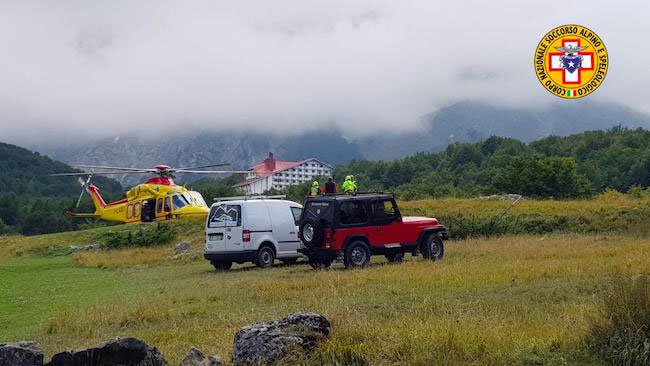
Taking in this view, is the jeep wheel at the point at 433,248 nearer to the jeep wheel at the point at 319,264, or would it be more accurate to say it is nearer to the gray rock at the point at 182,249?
the jeep wheel at the point at 319,264

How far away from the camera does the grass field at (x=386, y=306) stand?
6738mm

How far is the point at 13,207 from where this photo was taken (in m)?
95.9

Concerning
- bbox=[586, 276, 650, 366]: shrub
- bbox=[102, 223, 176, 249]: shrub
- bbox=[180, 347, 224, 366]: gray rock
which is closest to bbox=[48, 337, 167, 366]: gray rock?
bbox=[180, 347, 224, 366]: gray rock

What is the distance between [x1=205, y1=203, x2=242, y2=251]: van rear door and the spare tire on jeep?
9.66ft

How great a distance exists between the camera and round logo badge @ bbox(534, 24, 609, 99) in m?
16.8

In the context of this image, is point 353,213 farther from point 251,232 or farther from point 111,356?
point 111,356

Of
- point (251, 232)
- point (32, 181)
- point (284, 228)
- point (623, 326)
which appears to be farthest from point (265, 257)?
point (32, 181)

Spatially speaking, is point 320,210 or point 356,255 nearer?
point 356,255

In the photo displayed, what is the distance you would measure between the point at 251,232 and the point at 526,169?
31841mm

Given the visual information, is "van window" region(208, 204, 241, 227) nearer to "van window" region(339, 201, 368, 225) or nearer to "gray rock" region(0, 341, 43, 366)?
"van window" region(339, 201, 368, 225)

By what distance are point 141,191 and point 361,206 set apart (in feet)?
86.3

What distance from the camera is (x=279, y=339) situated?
22.7 ft

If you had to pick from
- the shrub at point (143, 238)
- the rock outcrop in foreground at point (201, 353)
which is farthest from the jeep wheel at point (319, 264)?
the shrub at point (143, 238)

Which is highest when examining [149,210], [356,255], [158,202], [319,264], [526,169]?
[526,169]
